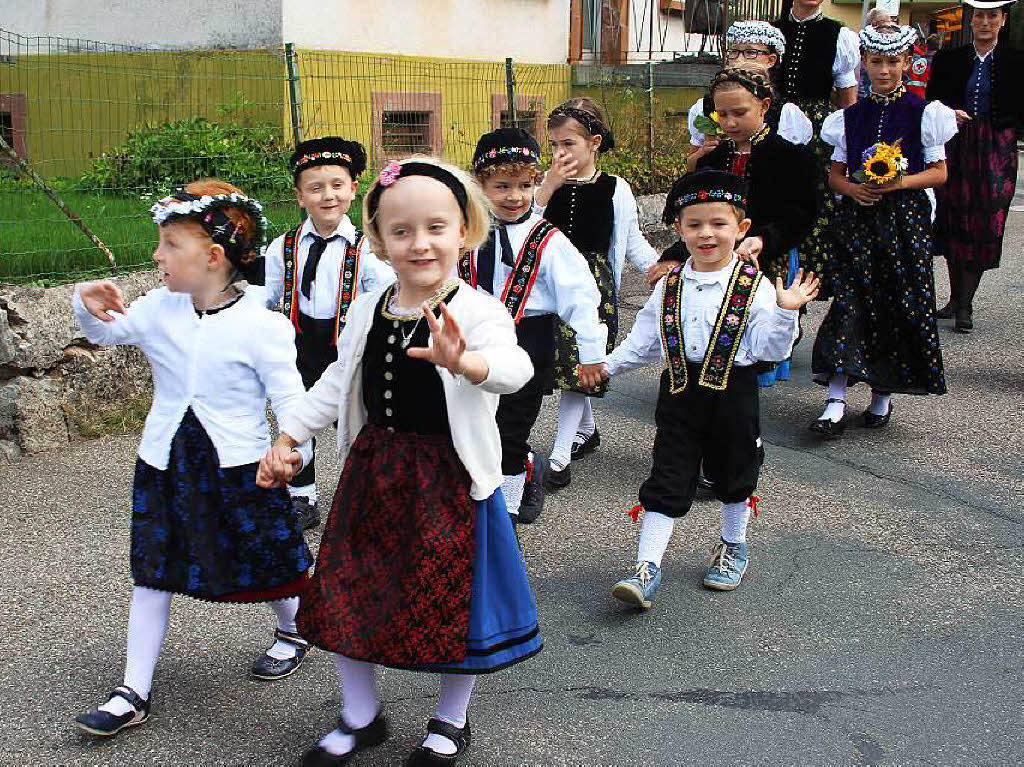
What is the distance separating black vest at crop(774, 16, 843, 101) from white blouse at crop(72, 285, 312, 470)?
13.8ft

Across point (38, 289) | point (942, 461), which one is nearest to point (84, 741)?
point (38, 289)

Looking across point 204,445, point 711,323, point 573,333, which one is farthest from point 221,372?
point 573,333

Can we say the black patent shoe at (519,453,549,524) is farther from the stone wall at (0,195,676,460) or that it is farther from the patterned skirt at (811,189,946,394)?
the stone wall at (0,195,676,460)

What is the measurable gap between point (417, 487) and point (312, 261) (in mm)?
2042

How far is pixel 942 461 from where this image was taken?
584 centimetres

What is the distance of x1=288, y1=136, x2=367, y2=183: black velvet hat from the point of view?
476 centimetres

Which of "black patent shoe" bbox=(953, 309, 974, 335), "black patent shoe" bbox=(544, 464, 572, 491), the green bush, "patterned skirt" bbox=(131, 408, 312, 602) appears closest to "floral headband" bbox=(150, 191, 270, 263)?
"patterned skirt" bbox=(131, 408, 312, 602)

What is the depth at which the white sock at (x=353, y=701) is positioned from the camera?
3129 millimetres

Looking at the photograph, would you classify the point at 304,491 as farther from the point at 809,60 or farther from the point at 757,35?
the point at 809,60

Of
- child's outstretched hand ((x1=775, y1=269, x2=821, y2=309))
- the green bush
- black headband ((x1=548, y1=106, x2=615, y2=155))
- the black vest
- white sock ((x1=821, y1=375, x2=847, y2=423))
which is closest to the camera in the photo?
child's outstretched hand ((x1=775, y1=269, x2=821, y2=309))

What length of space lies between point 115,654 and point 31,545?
1.07m

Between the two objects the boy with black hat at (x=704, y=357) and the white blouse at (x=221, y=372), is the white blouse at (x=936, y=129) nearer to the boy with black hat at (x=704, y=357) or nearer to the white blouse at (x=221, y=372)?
the boy with black hat at (x=704, y=357)

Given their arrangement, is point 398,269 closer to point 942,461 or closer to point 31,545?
point 31,545

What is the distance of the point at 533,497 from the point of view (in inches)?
201
